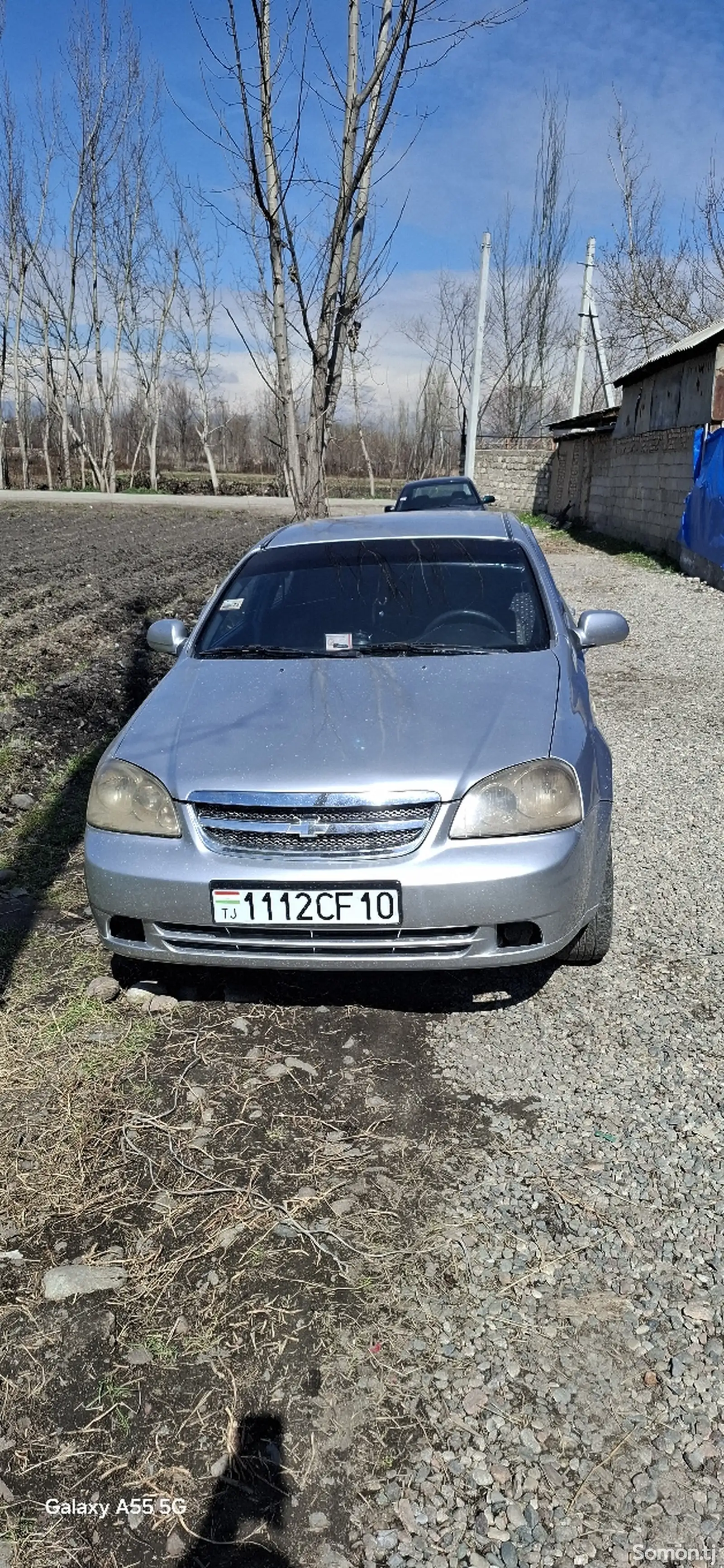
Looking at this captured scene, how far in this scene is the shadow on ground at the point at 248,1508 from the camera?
1.54 metres

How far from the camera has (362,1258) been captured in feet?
6.93

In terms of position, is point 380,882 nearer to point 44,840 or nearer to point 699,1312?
point 699,1312

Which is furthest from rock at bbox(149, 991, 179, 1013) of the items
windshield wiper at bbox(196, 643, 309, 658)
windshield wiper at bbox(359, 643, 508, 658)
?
windshield wiper at bbox(359, 643, 508, 658)

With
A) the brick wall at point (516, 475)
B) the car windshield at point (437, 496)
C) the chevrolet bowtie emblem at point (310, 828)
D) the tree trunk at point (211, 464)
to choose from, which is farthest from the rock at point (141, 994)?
the tree trunk at point (211, 464)

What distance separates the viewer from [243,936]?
2.72 meters

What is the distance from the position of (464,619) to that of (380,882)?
1.44m

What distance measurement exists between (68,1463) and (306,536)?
11.6 ft

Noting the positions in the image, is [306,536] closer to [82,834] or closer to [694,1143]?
[82,834]

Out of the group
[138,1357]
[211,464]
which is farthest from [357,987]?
[211,464]

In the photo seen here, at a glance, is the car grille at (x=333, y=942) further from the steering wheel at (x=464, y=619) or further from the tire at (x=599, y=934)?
the steering wheel at (x=464, y=619)

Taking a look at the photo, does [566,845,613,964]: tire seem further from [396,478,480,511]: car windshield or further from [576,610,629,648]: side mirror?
[396,478,480,511]: car windshield

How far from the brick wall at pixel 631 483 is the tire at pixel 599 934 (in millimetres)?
14575

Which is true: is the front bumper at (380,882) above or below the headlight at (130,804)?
below

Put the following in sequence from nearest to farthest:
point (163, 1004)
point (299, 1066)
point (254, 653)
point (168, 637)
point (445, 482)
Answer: point (299, 1066) < point (163, 1004) < point (254, 653) < point (168, 637) < point (445, 482)
